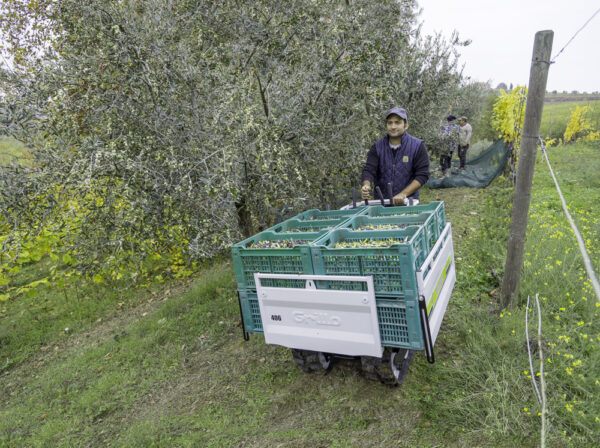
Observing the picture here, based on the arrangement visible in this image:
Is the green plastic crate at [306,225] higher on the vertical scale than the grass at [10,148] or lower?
lower

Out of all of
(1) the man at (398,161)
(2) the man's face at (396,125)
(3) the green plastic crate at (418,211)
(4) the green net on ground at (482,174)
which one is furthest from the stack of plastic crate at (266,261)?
(4) the green net on ground at (482,174)

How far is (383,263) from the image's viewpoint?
7.72ft

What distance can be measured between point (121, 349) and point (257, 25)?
4.32m

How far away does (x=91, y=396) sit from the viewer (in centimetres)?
372

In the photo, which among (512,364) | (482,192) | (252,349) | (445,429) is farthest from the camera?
(482,192)

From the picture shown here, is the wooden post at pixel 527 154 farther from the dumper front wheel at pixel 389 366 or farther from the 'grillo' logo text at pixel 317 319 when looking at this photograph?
the 'grillo' logo text at pixel 317 319

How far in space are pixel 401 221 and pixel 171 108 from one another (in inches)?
104

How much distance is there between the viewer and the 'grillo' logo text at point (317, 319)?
2.51 m

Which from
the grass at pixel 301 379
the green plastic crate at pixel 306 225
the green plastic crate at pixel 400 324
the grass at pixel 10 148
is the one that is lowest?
the grass at pixel 301 379

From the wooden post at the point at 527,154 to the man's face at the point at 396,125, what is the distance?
3.97 feet

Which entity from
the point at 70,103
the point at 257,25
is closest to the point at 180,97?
the point at 70,103

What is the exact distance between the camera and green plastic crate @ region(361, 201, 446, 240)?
3.22 meters

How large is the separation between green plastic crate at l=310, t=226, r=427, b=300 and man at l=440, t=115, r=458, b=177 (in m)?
8.00

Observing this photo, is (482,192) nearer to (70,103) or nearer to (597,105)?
(70,103)
